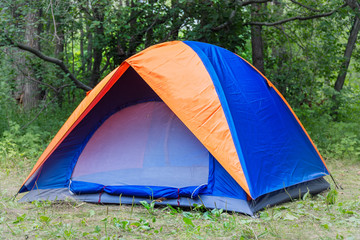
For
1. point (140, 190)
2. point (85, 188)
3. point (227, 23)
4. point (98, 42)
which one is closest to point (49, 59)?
point (98, 42)

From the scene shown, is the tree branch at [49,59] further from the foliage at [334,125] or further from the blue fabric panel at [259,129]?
the foliage at [334,125]

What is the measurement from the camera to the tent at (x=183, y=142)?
3768 mm

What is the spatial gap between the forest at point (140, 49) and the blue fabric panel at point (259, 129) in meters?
1.82

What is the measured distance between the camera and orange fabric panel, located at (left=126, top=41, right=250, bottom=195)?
3.67m

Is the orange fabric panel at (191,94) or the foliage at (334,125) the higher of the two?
the orange fabric panel at (191,94)

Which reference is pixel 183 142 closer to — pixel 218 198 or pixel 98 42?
pixel 218 198

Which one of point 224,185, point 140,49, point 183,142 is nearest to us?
A: point 224,185

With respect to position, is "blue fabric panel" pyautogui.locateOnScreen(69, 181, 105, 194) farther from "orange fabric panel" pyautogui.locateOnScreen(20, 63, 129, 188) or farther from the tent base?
"orange fabric panel" pyautogui.locateOnScreen(20, 63, 129, 188)

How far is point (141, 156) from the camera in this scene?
4598 mm

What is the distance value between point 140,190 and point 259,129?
55.2 inches

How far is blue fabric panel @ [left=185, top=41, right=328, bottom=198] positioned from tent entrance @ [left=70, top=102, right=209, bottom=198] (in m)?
0.56

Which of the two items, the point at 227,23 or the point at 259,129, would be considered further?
the point at 227,23

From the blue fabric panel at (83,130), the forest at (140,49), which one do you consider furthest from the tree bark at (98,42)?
the blue fabric panel at (83,130)

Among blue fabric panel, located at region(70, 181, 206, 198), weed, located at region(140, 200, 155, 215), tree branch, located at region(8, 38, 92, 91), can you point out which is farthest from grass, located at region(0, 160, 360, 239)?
tree branch, located at region(8, 38, 92, 91)
